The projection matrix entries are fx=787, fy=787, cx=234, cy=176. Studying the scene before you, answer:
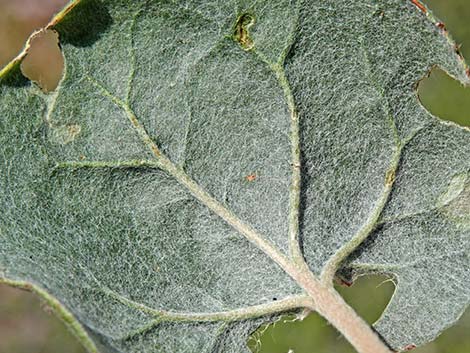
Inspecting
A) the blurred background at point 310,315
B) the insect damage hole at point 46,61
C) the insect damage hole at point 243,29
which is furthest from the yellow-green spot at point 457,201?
the insect damage hole at point 46,61

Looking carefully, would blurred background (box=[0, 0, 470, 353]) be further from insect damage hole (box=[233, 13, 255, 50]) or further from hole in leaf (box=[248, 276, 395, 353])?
insect damage hole (box=[233, 13, 255, 50])

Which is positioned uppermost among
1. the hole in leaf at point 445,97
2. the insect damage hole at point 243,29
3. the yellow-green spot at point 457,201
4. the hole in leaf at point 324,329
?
the hole in leaf at point 445,97

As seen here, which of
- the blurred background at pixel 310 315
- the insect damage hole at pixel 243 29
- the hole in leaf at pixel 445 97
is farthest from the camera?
the hole in leaf at pixel 445 97

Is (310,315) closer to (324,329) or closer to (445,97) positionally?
(324,329)

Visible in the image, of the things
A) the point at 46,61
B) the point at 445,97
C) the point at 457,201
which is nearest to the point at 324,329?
the point at 445,97

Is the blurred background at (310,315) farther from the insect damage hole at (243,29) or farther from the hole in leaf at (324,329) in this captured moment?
the insect damage hole at (243,29)

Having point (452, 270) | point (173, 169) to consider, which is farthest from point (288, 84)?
point (452, 270)

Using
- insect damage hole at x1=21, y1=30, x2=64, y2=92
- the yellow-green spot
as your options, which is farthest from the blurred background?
the yellow-green spot
